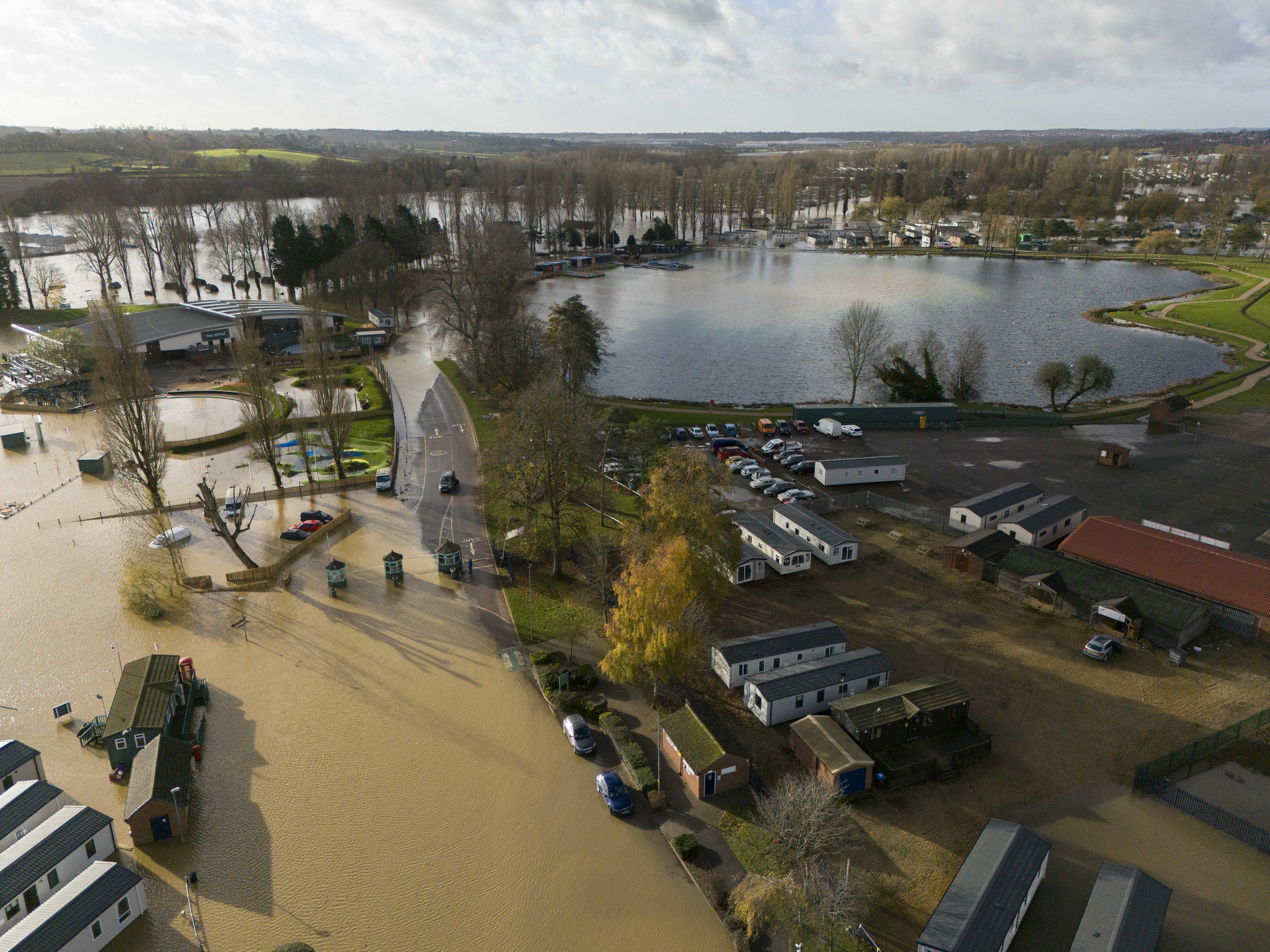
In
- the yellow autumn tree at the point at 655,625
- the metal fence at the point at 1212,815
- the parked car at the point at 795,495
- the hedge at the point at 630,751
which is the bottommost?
the metal fence at the point at 1212,815

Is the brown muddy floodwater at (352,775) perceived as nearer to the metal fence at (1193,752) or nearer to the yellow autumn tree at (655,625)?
the yellow autumn tree at (655,625)

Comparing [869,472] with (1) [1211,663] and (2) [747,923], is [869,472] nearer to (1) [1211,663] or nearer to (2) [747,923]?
(1) [1211,663]

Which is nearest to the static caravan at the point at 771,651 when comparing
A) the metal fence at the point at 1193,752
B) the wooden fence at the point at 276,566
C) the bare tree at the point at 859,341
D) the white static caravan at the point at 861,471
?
the metal fence at the point at 1193,752

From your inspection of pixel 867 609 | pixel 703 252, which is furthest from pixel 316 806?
pixel 703 252

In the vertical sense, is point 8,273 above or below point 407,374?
above

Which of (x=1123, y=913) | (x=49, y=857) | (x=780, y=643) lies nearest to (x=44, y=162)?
(x=49, y=857)
